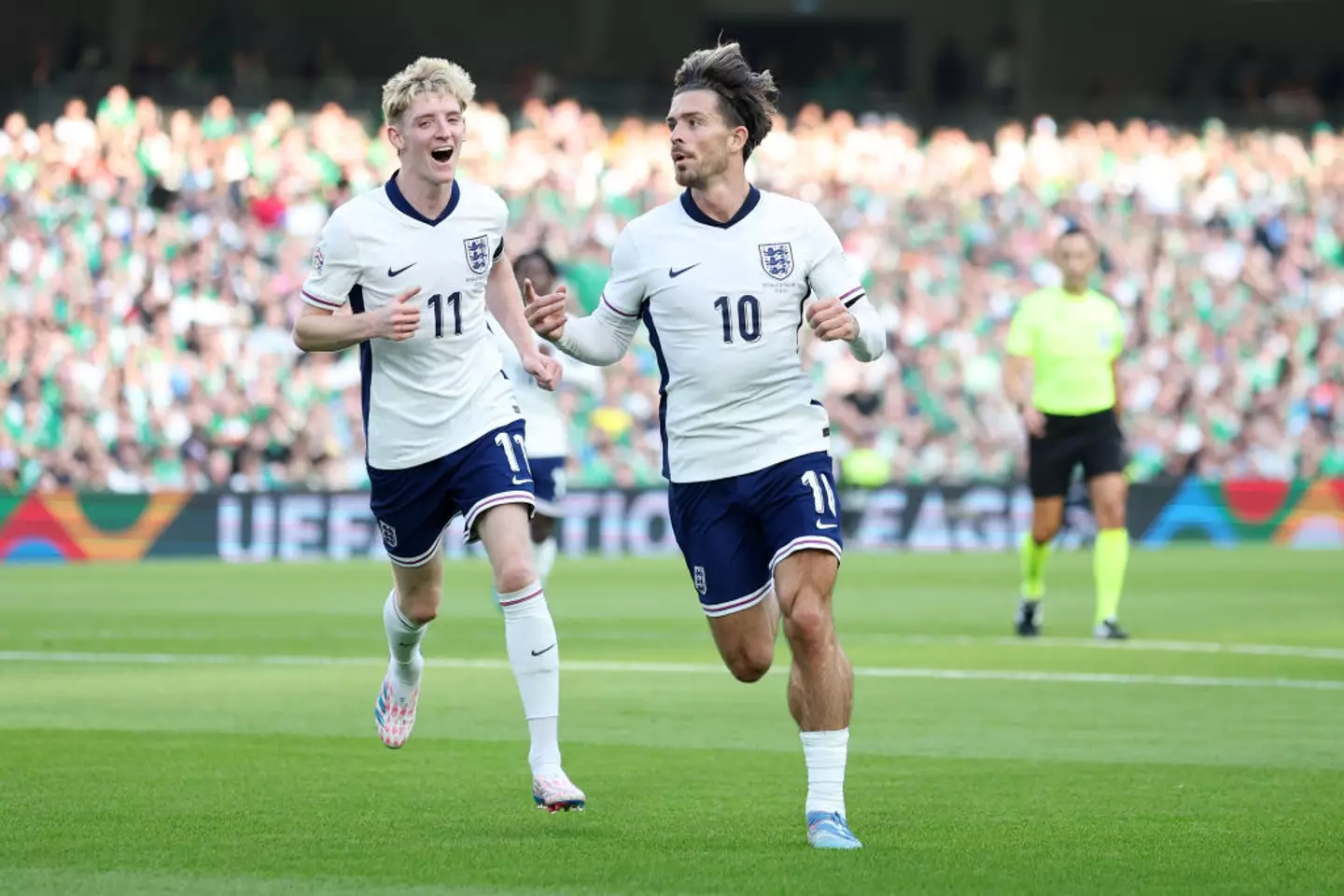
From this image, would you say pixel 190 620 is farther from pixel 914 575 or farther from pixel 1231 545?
pixel 1231 545

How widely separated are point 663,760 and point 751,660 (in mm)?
1618

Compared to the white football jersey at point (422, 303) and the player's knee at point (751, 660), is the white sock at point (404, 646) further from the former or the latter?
the player's knee at point (751, 660)

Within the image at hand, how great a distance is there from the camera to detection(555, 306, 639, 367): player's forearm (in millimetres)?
7859

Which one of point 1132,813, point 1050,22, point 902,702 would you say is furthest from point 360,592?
point 1050,22

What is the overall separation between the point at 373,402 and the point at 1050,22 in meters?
34.2

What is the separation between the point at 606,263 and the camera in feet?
101

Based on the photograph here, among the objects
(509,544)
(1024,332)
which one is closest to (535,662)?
(509,544)

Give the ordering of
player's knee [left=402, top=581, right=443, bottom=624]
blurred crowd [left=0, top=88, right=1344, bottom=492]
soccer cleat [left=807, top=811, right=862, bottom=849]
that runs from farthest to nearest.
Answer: blurred crowd [left=0, top=88, right=1344, bottom=492] → player's knee [left=402, top=581, right=443, bottom=624] → soccer cleat [left=807, top=811, right=862, bottom=849]

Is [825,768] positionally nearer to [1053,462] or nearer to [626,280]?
[626,280]

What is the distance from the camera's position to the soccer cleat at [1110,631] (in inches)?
590

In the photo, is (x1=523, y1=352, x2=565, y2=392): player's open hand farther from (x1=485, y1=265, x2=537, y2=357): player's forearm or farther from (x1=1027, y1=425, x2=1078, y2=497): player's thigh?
(x1=1027, y1=425, x2=1078, y2=497): player's thigh

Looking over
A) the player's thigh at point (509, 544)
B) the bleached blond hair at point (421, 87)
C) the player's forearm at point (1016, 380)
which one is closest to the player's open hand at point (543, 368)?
the player's thigh at point (509, 544)

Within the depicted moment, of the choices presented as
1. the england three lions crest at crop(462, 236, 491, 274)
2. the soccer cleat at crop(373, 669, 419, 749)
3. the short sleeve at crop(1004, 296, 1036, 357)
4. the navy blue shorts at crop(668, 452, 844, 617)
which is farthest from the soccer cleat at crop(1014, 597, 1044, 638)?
the navy blue shorts at crop(668, 452, 844, 617)

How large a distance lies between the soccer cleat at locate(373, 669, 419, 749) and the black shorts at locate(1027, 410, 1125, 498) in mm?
6958
